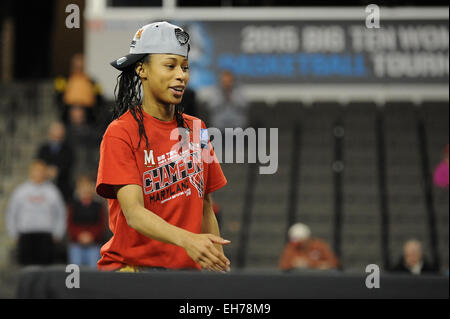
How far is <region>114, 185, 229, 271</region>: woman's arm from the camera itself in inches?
100

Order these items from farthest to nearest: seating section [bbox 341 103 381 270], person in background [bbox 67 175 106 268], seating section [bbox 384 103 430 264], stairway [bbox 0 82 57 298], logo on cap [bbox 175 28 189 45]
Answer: stairway [bbox 0 82 57 298] → seating section [bbox 384 103 430 264] → seating section [bbox 341 103 381 270] → person in background [bbox 67 175 106 268] → logo on cap [bbox 175 28 189 45]

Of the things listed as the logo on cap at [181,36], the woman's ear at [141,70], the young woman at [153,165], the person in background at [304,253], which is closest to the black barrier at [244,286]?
the young woman at [153,165]

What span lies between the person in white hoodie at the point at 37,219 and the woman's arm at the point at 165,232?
807cm

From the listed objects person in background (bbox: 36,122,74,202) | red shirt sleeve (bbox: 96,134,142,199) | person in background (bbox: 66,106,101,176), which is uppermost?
person in background (bbox: 66,106,101,176)

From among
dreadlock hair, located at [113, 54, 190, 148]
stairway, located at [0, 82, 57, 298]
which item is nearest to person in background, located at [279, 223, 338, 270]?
stairway, located at [0, 82, 57, 298]

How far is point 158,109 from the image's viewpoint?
2.87 metres

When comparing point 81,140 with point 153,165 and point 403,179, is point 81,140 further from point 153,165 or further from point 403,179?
point 153,165

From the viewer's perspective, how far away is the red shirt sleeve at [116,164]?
275cm

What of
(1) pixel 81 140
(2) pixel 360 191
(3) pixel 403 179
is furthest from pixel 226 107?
(3) pixel 403 179

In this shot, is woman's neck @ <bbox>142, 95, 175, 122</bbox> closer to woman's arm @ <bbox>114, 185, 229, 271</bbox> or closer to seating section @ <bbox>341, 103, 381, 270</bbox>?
woman's arm @ <bbox>114, 185, 229, 271</bbox>

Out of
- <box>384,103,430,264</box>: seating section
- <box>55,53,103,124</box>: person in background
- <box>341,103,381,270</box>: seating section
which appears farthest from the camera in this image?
<box>384,103,430,264</box>: seating section

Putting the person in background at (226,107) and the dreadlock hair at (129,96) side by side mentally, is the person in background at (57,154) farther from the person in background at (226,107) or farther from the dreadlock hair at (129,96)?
the dreadlock hair at (129,96)
